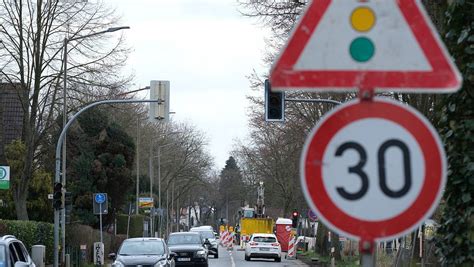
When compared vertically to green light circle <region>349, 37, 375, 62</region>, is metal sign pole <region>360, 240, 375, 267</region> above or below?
below

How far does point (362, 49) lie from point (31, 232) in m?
29.0

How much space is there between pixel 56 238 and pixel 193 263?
7192mm

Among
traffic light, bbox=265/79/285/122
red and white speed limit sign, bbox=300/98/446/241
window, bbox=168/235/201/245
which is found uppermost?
traffic light, bbox=265/79/285/122

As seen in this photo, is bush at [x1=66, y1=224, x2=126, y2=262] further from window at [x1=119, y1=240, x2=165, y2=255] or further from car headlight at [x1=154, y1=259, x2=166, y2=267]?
car headlight at [x1=154, y1=259, x2=166, y2=267]

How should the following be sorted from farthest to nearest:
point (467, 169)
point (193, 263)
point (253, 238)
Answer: point (253, 238) → point (193, 263) → point (467, 169)

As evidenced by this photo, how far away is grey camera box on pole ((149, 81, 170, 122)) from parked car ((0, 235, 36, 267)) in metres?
11.9

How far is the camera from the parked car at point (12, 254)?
16.5m

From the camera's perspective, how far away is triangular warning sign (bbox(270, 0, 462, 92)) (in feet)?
16.1

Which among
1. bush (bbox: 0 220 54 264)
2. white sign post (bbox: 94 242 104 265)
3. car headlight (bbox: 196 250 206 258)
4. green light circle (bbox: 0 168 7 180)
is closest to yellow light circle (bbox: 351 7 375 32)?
green light circle (bbox: 0 168 7 180)

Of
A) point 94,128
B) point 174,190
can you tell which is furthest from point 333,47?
point 174,190

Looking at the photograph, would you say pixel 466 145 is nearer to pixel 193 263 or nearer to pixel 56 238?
pixel 56 238

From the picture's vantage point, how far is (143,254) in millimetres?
27297

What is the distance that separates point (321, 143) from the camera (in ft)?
15.7

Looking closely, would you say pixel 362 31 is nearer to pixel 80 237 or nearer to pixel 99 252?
pixel 99 252
